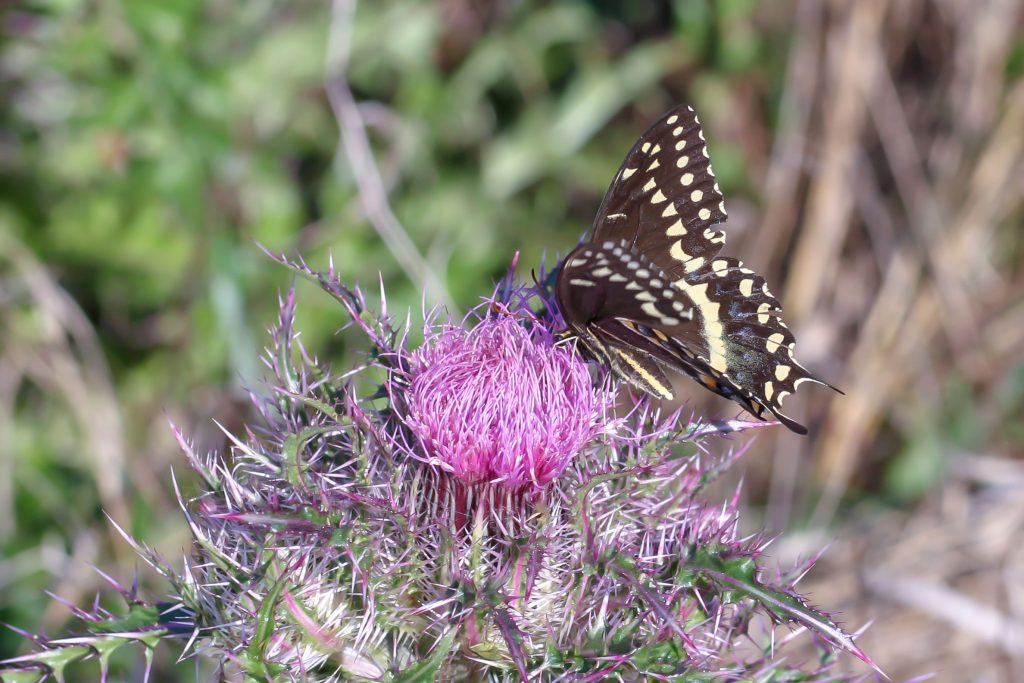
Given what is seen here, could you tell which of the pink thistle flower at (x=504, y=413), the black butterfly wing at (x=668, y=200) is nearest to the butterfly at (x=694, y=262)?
the black butterfly wing at (x=668, y=200)

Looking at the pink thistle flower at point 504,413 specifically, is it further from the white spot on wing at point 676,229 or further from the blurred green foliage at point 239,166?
the blurred green foliage at point 239,166

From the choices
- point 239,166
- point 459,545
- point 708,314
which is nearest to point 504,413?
point 459,545

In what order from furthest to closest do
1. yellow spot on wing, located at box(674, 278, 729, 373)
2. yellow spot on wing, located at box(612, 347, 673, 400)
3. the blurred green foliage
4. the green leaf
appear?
the blurred green foliage → yellow spot on wing, located at box(674, 278, 729, 373) → yellow spot on wing, located at box(612, 347, 673, 400) → the green leaf

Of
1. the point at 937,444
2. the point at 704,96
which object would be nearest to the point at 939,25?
the point at 704,96

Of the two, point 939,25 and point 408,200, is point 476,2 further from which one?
point 939,25

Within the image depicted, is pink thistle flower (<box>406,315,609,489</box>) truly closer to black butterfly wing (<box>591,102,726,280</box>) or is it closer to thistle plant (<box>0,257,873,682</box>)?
thistle plant (<box>0,257,873,682</box>)

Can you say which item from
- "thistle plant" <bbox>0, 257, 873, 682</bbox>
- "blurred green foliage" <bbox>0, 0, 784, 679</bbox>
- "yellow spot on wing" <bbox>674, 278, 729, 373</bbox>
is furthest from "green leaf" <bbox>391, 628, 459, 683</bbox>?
"blurred green foliage" <bbox>0, 0, 784, 679</bbox>

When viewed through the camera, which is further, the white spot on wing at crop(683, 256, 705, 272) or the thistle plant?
the white spot on wing at crop(683, 256, 705, 272)
